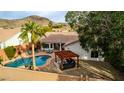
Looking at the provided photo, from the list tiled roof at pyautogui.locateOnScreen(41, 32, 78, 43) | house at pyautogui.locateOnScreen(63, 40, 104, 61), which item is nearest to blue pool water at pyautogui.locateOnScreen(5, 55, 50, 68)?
tiled roof at pyautogui.locateOnScreen(41, 32, 78, 43)

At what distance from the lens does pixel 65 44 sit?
10.2 metres

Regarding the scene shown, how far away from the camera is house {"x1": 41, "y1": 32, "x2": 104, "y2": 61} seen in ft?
33.5

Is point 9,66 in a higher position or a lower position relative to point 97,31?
lower

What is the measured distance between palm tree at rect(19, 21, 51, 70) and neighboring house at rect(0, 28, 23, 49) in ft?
0.55

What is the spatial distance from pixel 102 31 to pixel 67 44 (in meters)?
0.98

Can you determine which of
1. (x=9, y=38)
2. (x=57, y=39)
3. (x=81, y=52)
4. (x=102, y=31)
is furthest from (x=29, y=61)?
(x=102, y=31)

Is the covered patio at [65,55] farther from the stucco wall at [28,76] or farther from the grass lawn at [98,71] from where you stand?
the stucco wall at [28,76]

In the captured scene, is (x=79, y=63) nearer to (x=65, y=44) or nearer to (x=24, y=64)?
(x=65, y=44)

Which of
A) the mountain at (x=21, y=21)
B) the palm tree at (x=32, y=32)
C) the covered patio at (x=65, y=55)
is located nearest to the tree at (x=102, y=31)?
the covered patio at (x=65, y=55)

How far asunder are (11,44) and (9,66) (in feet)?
1.96

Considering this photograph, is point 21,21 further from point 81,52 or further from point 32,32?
point 81,52
